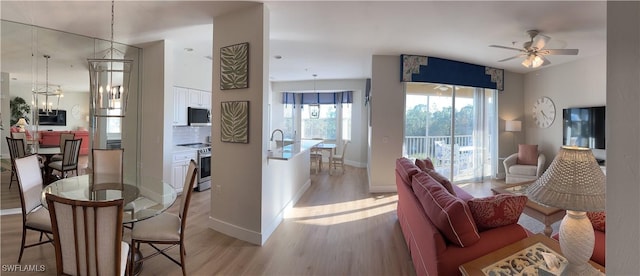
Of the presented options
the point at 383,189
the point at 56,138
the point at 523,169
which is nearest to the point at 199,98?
the point at 56,138

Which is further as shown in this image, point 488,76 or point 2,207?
point 488,76

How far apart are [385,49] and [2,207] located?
605cm

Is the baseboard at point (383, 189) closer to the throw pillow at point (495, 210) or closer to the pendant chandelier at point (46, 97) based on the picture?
the throw pillow at point (495, 210)

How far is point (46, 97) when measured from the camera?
3799mm

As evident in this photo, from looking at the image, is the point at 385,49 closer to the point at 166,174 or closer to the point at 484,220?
the point at 484,220

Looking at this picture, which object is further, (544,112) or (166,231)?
(544,112)

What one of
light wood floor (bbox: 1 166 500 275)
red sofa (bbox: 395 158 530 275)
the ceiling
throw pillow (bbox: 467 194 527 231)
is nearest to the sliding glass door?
the ceiling

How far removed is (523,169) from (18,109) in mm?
8542

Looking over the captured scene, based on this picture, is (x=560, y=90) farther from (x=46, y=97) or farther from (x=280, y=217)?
(x=46, y=97)

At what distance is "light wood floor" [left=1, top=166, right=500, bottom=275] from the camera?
2381 mm

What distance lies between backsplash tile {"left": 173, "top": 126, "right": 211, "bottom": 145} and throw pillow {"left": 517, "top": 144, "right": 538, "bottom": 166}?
683 cm

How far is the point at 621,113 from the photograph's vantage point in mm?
594

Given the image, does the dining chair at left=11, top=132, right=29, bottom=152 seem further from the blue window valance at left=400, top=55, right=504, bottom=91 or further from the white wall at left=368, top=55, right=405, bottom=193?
the blue window valance at left=400, top=55, right=504, bottom=91

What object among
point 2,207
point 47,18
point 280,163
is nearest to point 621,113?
point 280,163
